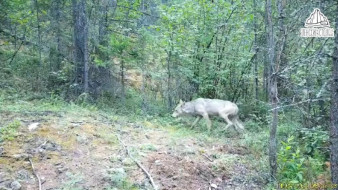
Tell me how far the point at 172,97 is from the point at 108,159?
6.00 metres

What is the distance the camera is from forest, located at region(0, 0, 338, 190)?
200 inches

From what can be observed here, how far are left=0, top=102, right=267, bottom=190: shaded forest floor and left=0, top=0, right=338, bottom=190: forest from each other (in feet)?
0.09

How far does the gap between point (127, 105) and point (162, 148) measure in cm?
475

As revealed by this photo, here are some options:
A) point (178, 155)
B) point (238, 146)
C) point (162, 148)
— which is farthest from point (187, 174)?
point (238, 146)

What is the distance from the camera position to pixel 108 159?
5781 millimetres

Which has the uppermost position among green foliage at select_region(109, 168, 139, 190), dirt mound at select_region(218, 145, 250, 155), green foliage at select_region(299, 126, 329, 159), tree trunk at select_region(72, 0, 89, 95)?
tree trunk at select_region(72, 0, 89, 95)

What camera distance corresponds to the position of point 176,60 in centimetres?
1137

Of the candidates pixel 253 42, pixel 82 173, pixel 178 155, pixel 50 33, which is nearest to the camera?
pixel 82 173

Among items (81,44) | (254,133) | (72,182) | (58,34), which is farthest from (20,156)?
(58,34)

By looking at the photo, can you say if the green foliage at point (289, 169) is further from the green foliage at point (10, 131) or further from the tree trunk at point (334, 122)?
the green foliage at point (10, 131)

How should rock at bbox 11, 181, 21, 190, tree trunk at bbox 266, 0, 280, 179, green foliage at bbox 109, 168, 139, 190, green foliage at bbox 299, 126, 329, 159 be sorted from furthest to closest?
1. green foliage at bbox 299, 126, 329, 159
2. tree trunk at bbox 266, 0, 280, 179
3. green foliage at bbox 109, 168, 139, 190
4. rock at bbox 11, 181, 21, 190

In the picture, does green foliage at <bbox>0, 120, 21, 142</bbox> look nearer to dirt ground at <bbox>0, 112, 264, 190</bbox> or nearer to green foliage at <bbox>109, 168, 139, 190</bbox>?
dirt ground at <bbox>0, 112, 264, 190</bbox>

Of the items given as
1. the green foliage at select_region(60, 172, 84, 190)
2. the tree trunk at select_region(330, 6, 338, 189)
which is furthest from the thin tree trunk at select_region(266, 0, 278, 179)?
the green foliage at select_region(60, 172, 84, 190)

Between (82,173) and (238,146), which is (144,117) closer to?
(238,146)
